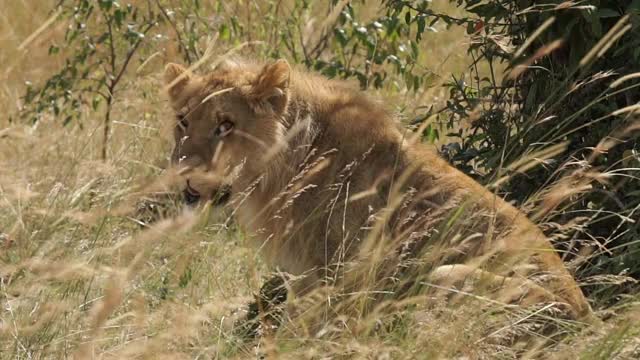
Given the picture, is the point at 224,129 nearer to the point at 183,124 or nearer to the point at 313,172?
the point at 183,124

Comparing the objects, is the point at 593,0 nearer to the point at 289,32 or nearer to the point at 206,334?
the point at 206,334

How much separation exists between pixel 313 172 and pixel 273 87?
0.74m

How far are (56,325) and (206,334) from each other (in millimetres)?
542

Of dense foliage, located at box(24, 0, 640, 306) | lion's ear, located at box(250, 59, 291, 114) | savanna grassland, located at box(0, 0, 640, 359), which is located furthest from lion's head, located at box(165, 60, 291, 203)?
dense foliage, located at box(24, 0, 640, 306)

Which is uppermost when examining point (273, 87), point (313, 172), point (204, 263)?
point (273, 87)

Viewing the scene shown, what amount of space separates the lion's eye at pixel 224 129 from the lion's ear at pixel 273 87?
17cm

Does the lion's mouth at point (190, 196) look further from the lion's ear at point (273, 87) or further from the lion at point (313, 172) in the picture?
the lion's ear at point (273, 87)

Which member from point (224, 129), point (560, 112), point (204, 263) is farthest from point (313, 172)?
point (560, 112)

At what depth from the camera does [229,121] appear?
5570 mm

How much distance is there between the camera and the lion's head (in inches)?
213

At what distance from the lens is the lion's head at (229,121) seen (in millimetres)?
5418

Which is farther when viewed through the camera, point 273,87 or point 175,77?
point 175,77

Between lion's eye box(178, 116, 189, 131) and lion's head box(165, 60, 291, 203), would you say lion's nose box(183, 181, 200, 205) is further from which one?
lion's eye box(178, 116, 189, 131)

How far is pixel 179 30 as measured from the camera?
8430mm
